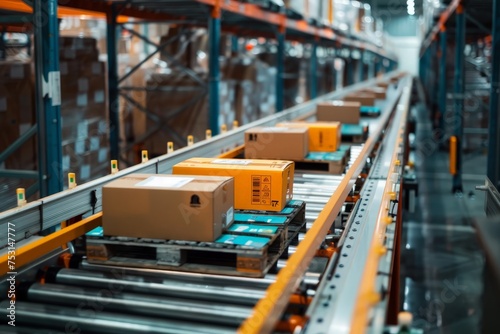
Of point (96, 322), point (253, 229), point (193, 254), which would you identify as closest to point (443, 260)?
point (253, 229)

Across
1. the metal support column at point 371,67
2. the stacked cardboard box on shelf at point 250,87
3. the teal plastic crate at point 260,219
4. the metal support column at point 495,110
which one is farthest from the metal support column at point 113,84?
the metal support column at point 371,67

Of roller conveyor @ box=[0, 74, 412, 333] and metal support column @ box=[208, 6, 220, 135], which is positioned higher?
metal support column @ box=[208, 6, 220, 135]

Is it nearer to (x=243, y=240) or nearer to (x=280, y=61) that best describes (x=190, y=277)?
(x=243, y=240)

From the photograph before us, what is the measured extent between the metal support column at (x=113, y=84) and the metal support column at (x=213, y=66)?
53.8 inches

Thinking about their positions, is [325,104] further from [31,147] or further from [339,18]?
[339,18]

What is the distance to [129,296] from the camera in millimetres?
3014

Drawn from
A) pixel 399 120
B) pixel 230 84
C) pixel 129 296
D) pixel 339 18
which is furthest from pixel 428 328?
pixel 339 18

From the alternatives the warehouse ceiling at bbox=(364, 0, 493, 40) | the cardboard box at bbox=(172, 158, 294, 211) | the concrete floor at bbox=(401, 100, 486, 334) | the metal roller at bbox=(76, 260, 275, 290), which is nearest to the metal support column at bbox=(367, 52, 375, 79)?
the warehouse ceiling at bbox=(364, 0, 493, 40)

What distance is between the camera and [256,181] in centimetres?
410

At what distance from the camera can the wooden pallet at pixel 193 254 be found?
10.4 ft

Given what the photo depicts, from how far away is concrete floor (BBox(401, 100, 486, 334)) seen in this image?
6039 mm

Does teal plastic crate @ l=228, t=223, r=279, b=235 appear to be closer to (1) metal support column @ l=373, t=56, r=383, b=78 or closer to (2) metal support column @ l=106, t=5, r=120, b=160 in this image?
(2) metal support column @ l=106, t=5, r=120, b=160

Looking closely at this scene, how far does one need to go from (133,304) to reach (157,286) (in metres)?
0.18

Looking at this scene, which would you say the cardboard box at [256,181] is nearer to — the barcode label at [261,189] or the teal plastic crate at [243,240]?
the barcode label at [261,189]
